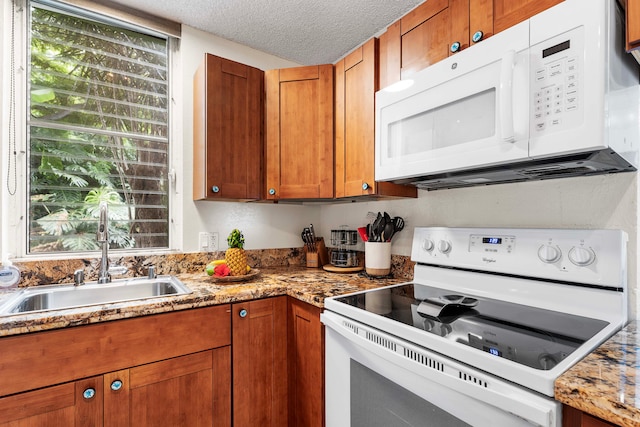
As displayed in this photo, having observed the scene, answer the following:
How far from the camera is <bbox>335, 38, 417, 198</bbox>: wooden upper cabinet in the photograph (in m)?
1.60

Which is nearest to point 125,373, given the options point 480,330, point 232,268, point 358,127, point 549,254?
point 232,268

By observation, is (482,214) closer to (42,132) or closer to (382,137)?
(382,137)

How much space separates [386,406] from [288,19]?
205 cm

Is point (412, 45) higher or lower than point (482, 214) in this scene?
higher

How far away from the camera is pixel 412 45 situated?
141 cm

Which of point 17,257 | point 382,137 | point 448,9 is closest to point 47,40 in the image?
point 17,257

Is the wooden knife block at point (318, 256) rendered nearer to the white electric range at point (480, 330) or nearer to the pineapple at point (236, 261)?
the pineapple at point (236, 261)

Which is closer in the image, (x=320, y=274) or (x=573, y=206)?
(x=573, y=206)

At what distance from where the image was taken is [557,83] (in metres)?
0.91

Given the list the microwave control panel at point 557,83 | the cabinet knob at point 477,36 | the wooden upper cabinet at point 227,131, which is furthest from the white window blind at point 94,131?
the microwave control panel at point 557,83

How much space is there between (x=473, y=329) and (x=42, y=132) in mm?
2178

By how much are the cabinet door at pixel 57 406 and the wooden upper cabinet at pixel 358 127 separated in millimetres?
1365

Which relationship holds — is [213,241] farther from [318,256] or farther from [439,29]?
[439,29]

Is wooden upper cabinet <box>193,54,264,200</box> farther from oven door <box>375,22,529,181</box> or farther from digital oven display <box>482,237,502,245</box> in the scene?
digital oven display <box>482,237,502,245</box>
